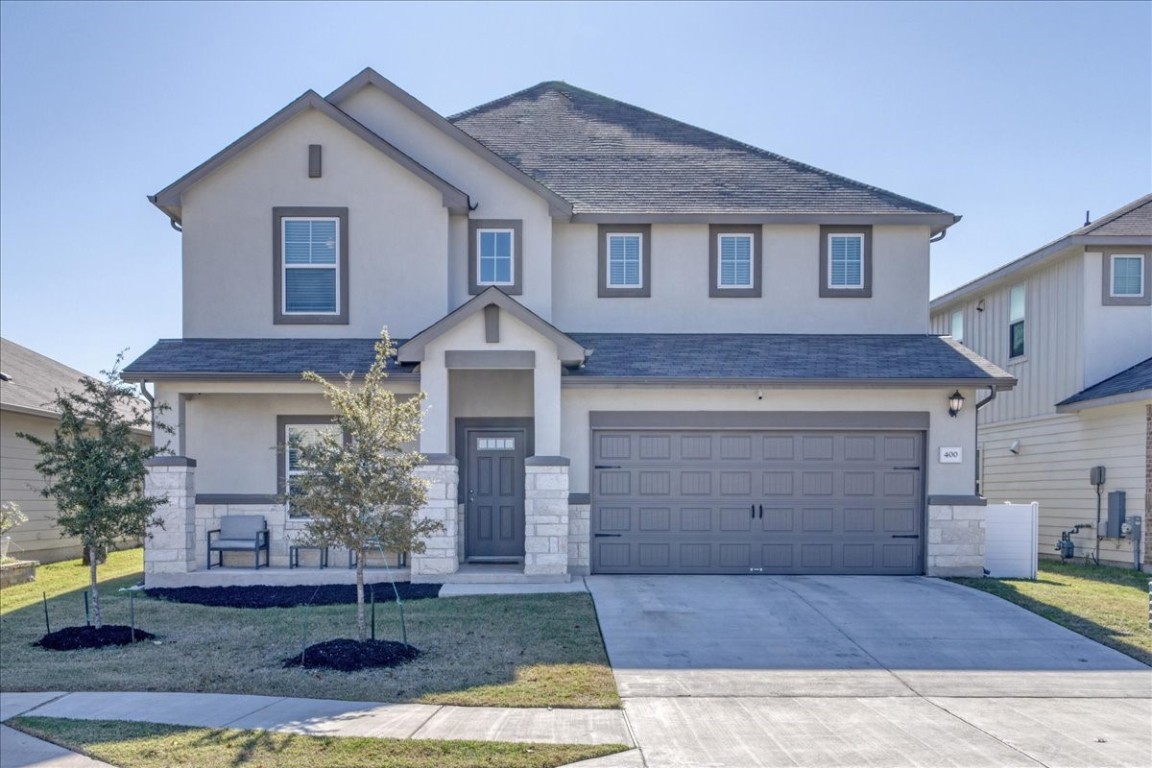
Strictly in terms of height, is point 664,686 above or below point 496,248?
below

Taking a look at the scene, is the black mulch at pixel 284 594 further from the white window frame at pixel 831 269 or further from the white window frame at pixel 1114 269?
the white window frame at pixel 1114 269

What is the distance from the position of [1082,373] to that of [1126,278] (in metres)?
1.94

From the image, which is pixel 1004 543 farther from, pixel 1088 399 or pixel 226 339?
pixel 226 339

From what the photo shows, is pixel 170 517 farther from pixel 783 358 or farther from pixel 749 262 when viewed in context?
pixel 749 262

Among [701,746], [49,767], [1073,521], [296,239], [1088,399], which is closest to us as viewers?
[49,767]

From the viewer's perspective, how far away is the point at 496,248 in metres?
15.7

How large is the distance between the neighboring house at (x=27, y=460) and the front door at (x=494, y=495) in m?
7.59

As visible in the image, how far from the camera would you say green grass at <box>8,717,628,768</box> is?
6.42m

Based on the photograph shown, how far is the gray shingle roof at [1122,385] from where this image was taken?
1608 cm

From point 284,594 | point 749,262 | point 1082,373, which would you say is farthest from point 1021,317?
point 284,594

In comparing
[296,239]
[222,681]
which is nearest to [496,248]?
[296,239]

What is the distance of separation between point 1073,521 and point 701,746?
558 inches

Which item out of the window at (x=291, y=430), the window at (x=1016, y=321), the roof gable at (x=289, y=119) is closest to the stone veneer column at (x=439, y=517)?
the window at (x=291, y=430)

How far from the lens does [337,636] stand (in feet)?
33.1
